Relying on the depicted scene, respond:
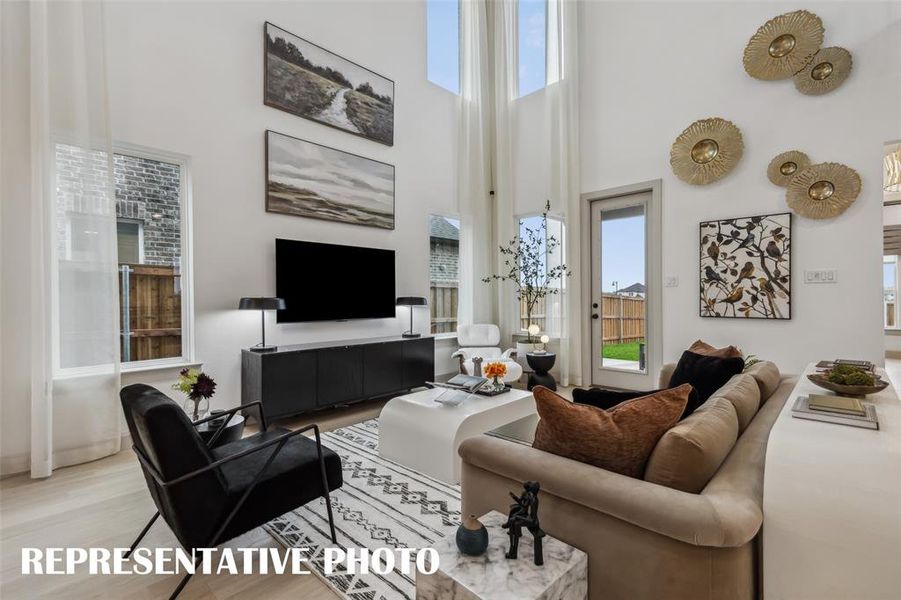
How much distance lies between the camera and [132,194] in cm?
335

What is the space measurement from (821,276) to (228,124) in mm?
5534

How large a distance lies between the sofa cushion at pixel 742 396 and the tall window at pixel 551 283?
3461 mm

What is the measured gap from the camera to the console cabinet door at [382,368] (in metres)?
4.25

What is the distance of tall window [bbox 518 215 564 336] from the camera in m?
5.46

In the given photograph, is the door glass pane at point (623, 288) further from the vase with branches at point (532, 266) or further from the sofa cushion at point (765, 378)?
the sofa cushion at point (765, 378)

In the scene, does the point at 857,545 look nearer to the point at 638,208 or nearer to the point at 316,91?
the point at 638,208

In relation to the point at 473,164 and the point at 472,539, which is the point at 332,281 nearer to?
the point at 473,164

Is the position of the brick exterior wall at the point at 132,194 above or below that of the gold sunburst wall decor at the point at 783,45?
below

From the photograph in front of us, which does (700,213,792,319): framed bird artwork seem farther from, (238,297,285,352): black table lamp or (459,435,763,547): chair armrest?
(238,297,285,352): black table lamp

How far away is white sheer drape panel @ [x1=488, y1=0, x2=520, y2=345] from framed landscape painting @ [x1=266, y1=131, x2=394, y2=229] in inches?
68.5

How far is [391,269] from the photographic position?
490 cm

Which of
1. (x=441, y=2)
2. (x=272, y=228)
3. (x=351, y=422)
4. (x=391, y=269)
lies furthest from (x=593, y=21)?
(x=351, y=422)

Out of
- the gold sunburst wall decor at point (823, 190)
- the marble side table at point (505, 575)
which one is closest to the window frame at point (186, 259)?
the marble side table at point (505, 575)

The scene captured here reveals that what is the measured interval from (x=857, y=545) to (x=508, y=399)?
6.55ft
